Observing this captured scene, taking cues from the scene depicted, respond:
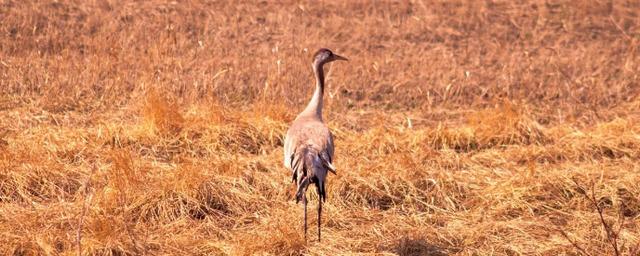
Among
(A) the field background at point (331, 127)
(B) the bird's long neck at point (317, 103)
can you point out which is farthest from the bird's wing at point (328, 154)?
(A) the field background at point (331, 127)

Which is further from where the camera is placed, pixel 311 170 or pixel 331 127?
pixel 331 127

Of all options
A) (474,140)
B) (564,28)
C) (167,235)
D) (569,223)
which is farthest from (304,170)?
(564,28)

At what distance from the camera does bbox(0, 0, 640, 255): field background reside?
6.14 metres

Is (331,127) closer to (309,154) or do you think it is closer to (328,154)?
(328,154)

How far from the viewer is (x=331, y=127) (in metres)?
8.80

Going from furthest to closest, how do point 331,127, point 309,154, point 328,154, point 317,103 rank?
point 331,127 → point 317,103 → point 328,154 → point 309,154

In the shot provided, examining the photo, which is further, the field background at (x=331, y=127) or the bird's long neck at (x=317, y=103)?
the bird's long neck at (x=317, y=103)

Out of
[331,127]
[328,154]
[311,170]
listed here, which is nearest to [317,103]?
[328,154]

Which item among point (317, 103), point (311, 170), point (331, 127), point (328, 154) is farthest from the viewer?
point (331, 127)

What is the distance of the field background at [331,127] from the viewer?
614 centimetres

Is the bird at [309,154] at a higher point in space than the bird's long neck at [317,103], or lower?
lower

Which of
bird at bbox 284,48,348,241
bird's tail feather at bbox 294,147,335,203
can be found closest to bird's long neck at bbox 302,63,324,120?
bird at bbox 284,48,348,241

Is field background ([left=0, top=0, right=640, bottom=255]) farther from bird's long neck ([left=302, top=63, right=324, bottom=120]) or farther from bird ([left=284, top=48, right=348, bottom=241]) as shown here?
bird's long neck ([left=302, top=63, right=324, bottom=120])

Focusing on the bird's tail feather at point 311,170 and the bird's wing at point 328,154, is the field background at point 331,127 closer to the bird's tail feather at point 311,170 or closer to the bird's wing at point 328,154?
the bird's tail feather at point 311,170
